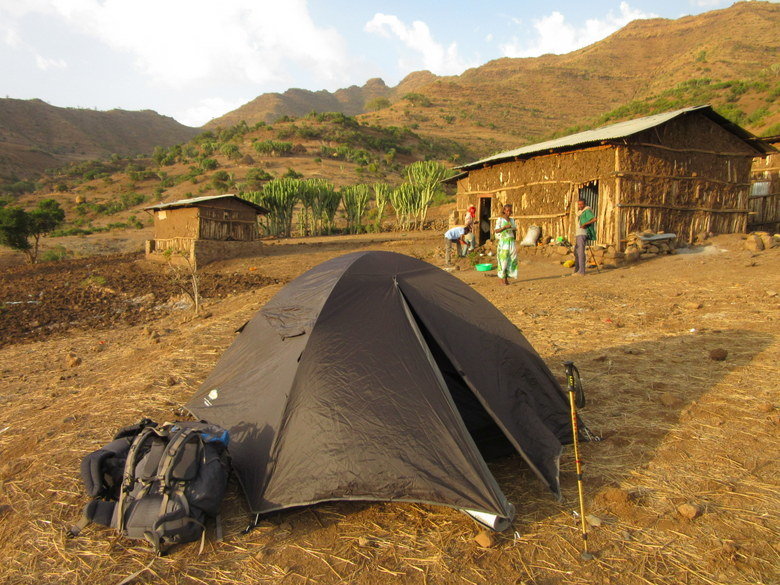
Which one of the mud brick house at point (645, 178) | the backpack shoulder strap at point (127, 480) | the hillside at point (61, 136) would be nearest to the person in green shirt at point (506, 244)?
the mud brick house at point (645, 178)

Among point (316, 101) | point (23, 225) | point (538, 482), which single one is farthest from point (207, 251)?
point (316, 101)

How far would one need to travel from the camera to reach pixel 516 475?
340cm

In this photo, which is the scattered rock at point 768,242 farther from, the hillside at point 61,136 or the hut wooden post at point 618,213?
the hillside at point 61,136

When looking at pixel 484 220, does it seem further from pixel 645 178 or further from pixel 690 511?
pixel 690 511

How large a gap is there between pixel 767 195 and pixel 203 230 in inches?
841

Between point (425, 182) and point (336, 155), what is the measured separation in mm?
22374

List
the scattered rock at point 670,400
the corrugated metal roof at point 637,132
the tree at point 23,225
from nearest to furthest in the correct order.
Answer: the scattered rock at point 670,400 → the corrugated metal roof at point 637,132 → the tree at point 23,225

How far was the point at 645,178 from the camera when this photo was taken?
1201cm

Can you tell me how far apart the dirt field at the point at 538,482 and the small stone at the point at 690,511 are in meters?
0.04

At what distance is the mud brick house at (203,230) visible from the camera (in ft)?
57.9

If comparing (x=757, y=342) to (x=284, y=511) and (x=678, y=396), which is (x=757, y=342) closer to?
(x=678, y=396)

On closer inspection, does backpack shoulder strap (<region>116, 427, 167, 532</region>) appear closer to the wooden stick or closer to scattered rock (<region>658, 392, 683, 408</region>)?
scattered rock (<region>658, 392, 683, 408</region>)

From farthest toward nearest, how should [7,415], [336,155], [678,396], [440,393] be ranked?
[336,155], [7,415], [678,396], [440,393]

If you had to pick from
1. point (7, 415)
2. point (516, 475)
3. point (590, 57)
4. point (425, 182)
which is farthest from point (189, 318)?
point (590, 57)
